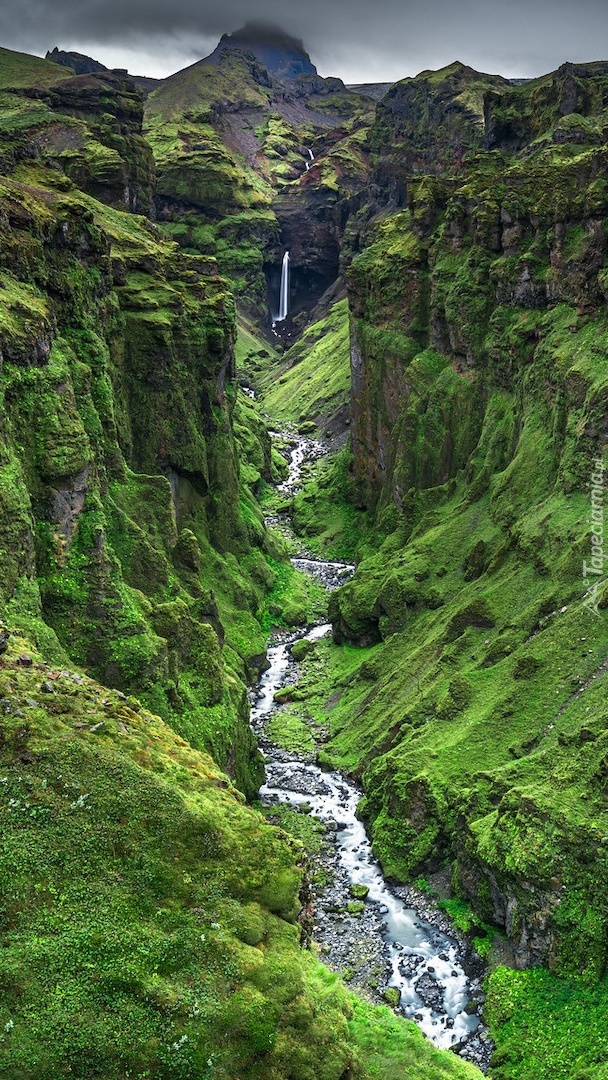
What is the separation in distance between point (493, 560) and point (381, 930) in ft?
115

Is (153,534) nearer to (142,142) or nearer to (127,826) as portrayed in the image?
(127,826)

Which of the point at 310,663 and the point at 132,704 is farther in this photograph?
the point at 310,663

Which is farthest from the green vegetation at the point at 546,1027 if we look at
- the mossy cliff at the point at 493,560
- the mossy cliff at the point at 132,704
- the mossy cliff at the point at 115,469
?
the mossy cliff at the point at 115,469

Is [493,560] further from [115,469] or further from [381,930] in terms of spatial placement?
[381,930]

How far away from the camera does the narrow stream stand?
48.7 meters

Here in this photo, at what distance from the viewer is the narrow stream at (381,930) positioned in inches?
1916

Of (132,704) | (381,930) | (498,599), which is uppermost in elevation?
(132,704)

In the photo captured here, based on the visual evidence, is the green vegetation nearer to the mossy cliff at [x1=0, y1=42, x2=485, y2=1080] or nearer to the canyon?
the canyon

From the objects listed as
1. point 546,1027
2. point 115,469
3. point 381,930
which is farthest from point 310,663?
point 546,1027

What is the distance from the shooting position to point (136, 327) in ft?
283

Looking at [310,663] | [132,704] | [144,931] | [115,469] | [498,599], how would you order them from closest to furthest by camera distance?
[144,931]
[132,704]
[115,469]
[498,599]
[310,663]

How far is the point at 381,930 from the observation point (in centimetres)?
5612

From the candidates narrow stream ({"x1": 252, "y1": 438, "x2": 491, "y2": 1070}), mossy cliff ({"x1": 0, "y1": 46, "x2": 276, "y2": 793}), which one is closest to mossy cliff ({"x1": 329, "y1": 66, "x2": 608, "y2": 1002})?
narrow stream ({"x1": 252, "y1": 438, "x2": 491, "y2": 1070})

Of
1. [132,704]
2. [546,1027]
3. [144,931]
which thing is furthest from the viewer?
[546,1027]
